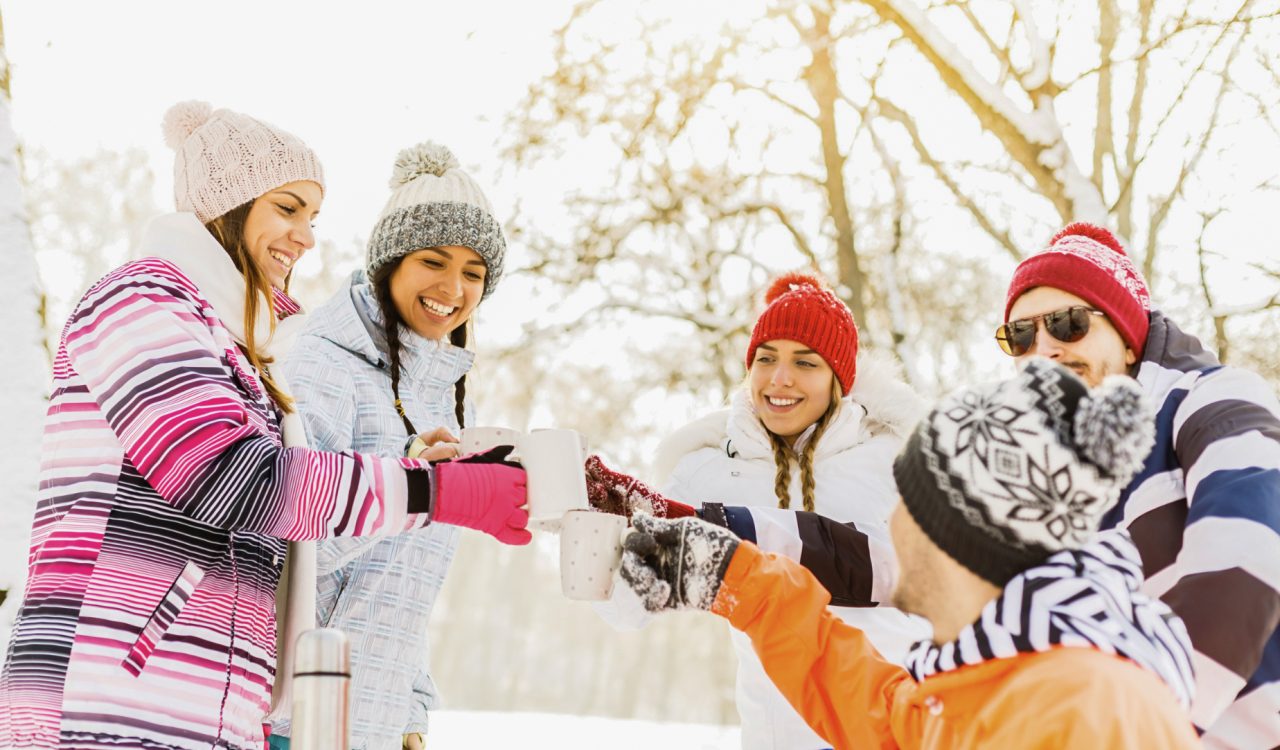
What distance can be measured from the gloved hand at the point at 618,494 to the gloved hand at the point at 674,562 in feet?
1.64

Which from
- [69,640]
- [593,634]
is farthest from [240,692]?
[593,634]

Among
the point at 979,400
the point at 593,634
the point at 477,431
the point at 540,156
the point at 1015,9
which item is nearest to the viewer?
the point at 979,400

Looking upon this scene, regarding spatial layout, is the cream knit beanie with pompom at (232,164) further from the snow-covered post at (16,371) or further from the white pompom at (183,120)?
the snow-covered post at (16,371)

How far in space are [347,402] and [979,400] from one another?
5.33 feet

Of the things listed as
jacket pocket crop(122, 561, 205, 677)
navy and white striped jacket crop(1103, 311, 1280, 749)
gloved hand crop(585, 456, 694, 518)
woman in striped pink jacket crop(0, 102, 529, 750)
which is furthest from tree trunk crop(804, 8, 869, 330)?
jacket pocket crop(122, 561, 205, 677)

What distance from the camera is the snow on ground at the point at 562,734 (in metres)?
8.35

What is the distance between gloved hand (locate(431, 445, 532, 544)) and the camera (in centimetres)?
233

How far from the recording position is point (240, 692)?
2152mm

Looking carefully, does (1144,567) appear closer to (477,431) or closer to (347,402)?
(477,431)

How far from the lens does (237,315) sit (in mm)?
2426

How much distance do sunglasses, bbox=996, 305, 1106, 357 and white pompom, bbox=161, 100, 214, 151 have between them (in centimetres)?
205

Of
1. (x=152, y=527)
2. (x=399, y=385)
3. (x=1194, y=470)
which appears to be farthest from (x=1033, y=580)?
(x=399, y=385)

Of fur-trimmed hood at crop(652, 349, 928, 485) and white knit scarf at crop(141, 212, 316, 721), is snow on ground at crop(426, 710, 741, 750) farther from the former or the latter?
white knit scarf at crop(141, 212, 316, 721)

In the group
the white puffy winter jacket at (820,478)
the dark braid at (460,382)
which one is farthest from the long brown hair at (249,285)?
the white puffy winter jacket at (820,478)
